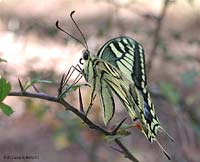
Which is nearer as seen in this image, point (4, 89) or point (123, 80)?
point (4, 89)

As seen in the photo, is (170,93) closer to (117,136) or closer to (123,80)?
(123,80)

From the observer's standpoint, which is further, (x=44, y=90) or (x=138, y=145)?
(x=138, y=145)

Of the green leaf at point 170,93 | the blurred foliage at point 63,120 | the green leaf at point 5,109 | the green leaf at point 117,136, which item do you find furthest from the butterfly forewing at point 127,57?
the blurred foliage at point 63,120

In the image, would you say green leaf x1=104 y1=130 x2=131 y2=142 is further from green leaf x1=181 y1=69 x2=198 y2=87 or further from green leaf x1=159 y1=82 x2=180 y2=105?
green leaf x1=181 y1=69 x2=198 y2=87

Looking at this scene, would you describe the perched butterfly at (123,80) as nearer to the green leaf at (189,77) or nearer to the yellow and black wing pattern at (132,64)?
the yellow and black wing pattern at (132,64)

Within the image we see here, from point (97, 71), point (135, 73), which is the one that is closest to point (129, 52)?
point (135, 73)

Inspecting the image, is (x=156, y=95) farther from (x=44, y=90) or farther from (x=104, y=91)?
(x=104, y=91)

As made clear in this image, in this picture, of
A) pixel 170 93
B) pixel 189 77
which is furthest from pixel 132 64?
pixel 189 77
